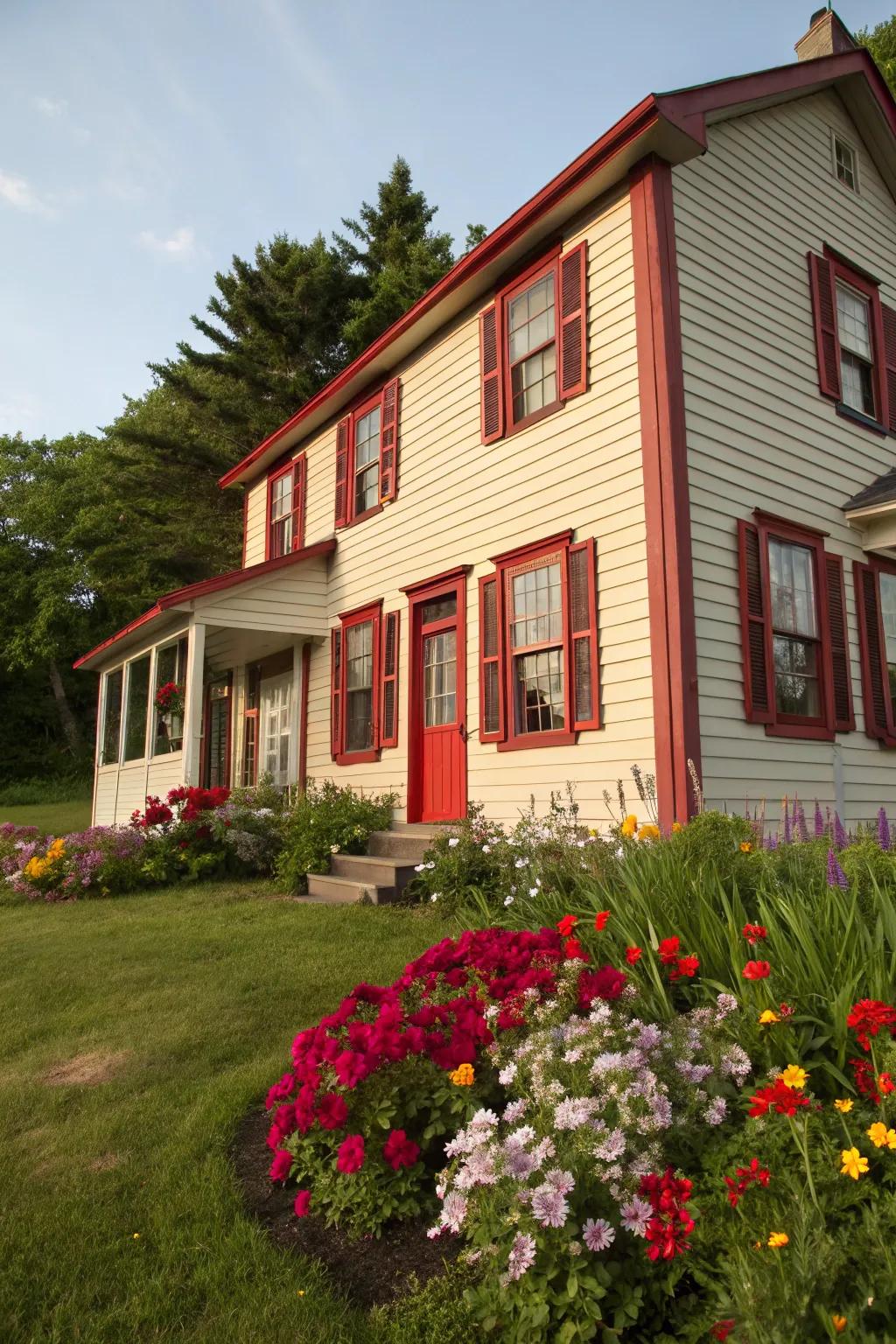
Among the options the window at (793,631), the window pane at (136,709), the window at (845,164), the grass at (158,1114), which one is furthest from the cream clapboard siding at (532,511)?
the window pane at (136,709)

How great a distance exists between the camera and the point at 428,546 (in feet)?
32.4

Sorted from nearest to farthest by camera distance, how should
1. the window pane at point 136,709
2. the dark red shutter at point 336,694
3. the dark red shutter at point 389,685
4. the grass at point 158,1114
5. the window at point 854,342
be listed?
the grass at point 158,1114, the window at point 854,342, the dark red shutter at point 389,685, the dark red shutter at point 336,694, the window pane at point 136,709

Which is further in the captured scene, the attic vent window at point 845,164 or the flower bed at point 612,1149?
the attic vent window at point 845,164

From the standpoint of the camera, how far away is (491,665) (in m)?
8.50

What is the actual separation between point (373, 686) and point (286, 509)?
4.71 m

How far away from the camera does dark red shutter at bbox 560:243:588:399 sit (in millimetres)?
7781

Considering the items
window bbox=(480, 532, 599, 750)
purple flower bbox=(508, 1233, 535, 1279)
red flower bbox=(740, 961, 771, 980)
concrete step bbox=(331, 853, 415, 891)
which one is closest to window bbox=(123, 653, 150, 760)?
concrete step bbox=(331, 853, 415, 891)

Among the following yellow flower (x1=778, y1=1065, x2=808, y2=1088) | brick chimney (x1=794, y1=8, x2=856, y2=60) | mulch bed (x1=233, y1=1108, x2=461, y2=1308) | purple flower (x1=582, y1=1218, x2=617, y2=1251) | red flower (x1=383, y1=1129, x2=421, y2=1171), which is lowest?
mulch bed (x1=233, y1=1108, x2=461, y2=1308)

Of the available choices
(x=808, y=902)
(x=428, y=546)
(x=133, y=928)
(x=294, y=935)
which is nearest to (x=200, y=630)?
(x=428, y=546)

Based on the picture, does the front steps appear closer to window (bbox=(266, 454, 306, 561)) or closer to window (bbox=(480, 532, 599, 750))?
window (bbox=(480, 532, 599, 750))

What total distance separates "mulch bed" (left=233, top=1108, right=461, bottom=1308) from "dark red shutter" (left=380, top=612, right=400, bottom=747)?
724cm

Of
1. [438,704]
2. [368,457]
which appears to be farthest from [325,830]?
[368,457]

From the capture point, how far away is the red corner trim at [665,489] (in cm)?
652

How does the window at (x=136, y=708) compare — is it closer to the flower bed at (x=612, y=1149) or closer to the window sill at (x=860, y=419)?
the window sill at (x=860, y=419)
